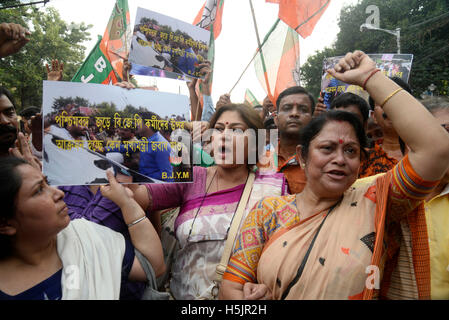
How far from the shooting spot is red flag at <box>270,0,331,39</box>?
3.80 metres

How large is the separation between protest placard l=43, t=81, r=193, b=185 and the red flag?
248 cm

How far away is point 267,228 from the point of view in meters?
1.80

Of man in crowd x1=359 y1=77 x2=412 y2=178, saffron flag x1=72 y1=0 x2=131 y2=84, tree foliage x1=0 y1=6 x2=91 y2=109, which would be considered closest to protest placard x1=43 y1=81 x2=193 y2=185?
man in crowd x1=359 y1=77 x2=412 y2=178

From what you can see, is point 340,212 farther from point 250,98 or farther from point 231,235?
point 250,98

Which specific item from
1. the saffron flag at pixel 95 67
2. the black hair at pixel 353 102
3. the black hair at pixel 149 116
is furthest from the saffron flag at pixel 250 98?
the black hair at pixel 149 116

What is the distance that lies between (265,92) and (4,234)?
3603 millimetres

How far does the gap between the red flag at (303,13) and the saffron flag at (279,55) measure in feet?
0.84

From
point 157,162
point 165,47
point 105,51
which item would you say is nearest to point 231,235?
point 157,162

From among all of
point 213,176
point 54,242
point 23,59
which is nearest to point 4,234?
point 54,242

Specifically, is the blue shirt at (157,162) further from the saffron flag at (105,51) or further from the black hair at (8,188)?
the saffron flag at (105,51)

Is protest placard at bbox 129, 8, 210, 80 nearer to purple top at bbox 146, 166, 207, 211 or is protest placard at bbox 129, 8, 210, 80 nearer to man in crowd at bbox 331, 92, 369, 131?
purple top at bbox 146, 166, 207, 211

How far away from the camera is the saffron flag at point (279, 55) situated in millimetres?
4180

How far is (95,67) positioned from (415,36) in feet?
51.9
